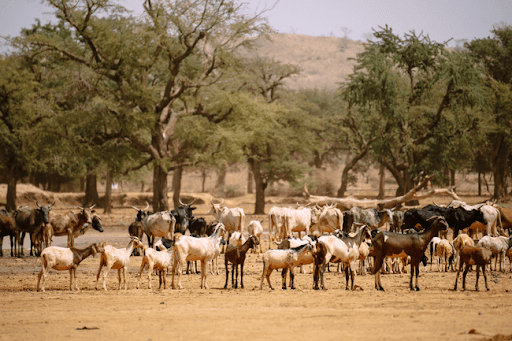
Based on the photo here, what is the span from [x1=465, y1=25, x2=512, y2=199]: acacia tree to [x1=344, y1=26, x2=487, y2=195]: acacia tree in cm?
337

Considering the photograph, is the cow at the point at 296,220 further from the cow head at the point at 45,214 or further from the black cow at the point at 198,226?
A: the cow head at the point at 45,214

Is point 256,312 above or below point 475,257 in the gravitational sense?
below

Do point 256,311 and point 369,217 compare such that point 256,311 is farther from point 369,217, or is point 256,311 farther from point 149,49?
point 149,49

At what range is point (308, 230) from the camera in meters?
20.8

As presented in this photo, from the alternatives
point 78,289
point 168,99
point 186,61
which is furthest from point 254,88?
point 78,289

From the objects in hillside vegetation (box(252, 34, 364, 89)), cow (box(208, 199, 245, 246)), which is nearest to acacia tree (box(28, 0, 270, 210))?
cow (box(208, 199, 245, 246))

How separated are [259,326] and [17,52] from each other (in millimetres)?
36854

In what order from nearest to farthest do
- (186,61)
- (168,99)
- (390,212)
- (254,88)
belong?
(390,212) → (168,99) → (186,61) → (254,88)

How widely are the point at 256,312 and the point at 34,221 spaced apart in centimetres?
1404

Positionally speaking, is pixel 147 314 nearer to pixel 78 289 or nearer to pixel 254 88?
pixel 78 289

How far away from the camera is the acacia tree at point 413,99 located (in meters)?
37.8

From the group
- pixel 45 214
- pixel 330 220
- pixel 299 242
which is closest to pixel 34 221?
pixel 45 214

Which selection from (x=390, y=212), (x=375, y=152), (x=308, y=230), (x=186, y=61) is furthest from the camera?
(x=375, y=152)

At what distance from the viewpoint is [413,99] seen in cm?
4091
